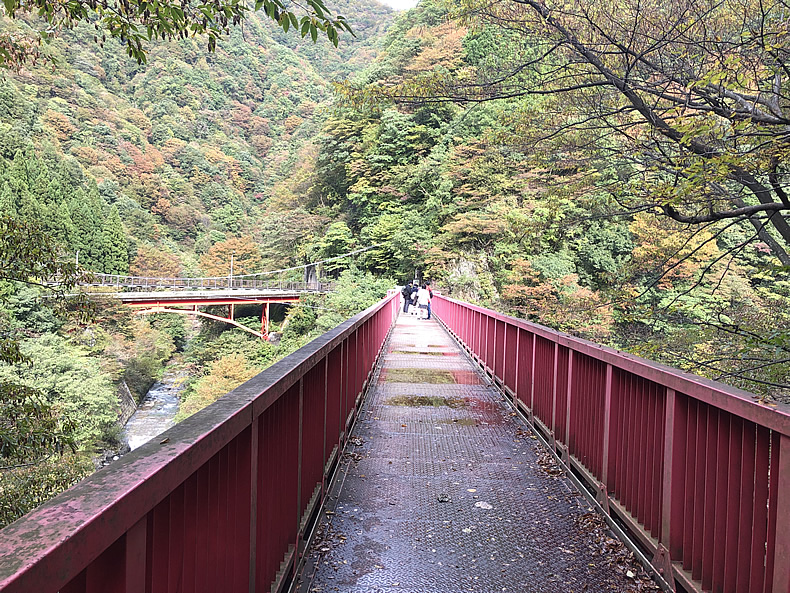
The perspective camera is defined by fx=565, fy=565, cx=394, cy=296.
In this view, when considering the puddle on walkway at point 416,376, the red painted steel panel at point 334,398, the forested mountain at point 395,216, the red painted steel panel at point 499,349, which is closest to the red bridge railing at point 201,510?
the red painted steel panel at point 334,398

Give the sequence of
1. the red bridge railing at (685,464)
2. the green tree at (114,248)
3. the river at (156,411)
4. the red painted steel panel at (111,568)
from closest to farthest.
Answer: the red painted steel panel at (111,568) → the red bridge railing at (685,464) → the river at (156,411) → the green tree at (114,248)

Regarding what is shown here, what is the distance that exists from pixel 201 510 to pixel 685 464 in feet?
7.74

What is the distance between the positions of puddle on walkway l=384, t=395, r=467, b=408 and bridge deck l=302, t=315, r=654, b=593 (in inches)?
23.0

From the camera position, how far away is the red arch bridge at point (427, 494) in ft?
3.78

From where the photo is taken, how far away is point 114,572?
1.07 meters

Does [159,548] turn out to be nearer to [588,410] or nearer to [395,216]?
[588,410]

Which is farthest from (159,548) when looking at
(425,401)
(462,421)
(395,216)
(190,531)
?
(395,216)

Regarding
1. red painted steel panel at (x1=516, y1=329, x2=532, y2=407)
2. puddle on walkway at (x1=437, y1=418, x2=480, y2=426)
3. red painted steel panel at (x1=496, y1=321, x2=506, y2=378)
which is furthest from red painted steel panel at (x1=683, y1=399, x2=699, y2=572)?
red painted steel panel at (x1=496, y1=321, x2=506, y2=378)

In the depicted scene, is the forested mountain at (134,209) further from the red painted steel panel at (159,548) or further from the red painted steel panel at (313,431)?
the red painted steel panel at (159,548)

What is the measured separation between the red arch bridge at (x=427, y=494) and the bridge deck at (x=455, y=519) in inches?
0.7

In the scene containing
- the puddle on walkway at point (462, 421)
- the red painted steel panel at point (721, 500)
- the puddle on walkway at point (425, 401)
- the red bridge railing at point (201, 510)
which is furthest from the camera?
the puddle on walkway at point (425, 401)

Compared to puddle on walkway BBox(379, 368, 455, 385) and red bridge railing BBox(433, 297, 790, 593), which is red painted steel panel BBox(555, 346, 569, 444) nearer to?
red bridge railing BBox(433, 297, 790, 593)

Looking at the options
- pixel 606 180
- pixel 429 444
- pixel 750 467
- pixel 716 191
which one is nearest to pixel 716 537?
pixel 750 467

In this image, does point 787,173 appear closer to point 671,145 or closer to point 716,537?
point 671,145
